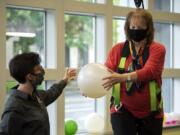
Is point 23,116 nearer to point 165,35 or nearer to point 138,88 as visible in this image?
point 138,88

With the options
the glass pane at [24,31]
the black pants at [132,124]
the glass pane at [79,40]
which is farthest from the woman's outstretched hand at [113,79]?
the glass pane at [79,40]

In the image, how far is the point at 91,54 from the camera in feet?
12.6

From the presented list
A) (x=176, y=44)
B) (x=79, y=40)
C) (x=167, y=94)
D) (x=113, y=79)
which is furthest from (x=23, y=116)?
(x=176, y=44)

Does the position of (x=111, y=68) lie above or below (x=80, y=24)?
below

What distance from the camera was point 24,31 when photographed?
333cm

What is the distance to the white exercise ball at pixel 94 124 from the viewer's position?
3557 millimetres

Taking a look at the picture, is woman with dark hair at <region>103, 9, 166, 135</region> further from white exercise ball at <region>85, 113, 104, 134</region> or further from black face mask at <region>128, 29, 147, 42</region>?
white exercise ball at <region>85, 113, 104, 134</region>

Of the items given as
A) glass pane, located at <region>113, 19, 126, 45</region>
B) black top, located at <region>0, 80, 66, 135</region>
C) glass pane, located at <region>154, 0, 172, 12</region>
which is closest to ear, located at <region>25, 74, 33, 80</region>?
black top, located at <region>0, 80, 66, 135</region>

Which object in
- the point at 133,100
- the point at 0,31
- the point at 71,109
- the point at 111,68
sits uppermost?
the point at 0,31

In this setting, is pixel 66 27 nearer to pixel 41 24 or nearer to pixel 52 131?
pixel 41 24

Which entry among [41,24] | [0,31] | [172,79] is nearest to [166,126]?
[172,79]

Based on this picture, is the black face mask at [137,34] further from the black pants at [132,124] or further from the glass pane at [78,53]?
the glass pane at [78,53]

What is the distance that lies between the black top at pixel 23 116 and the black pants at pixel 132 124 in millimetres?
478

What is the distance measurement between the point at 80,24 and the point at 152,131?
1.89 m
